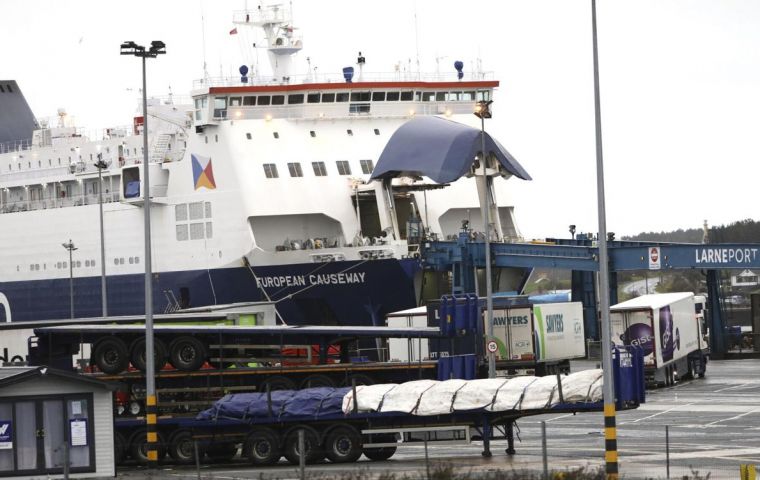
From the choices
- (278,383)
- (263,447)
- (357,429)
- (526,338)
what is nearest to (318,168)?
(526,338)

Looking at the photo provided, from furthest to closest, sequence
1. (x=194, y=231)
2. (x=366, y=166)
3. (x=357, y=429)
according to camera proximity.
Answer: (x=194, y=231)
(x=366, y=166)
(x=357, y=429)

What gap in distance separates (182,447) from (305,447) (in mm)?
3299

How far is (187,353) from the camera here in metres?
35.8

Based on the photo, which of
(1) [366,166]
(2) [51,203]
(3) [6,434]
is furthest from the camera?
(2) [51,203]

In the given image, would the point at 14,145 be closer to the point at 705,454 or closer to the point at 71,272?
the point at 71,272

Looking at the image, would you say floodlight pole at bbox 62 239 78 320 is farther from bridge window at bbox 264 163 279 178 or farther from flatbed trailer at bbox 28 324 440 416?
flatbed trailer at bbox 28 324 440 416

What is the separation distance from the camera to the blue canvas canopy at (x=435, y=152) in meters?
58.8

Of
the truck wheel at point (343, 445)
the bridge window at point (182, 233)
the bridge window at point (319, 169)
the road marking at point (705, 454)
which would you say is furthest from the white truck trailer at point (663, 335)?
the bridge window at point (182, 233)

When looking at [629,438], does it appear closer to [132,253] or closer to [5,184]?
[132,253]

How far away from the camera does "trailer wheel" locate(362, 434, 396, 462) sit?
32.3 meters

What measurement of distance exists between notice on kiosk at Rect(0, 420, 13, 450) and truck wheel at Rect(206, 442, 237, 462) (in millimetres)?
5326

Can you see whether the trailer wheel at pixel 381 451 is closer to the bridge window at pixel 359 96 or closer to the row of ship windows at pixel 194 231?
the row of ship windows at pixel 194 231

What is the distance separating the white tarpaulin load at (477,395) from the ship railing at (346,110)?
35227 millimetres

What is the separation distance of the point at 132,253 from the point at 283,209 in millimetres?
10869
